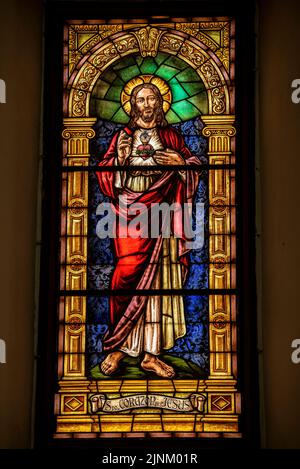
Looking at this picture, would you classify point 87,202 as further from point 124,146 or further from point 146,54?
point 146,54

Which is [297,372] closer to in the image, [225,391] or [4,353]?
[225,391]

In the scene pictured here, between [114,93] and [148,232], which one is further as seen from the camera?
[114,93]

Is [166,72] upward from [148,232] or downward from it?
upward

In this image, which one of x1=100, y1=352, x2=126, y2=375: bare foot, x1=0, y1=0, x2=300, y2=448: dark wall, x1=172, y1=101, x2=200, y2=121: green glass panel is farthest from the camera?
x1=172, y1=101, x2=200, y2=121: green glass panel

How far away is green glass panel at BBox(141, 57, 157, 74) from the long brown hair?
3.7 inches

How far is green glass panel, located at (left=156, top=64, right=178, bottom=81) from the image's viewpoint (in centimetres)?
1123

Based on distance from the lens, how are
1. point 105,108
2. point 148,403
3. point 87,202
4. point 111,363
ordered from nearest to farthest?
point 148,403 < point 111,363 < point 87,202 < point 105,108

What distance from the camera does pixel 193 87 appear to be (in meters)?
11.2

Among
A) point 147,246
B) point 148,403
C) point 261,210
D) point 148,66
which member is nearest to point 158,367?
point 148,403

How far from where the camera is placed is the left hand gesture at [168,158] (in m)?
11.0

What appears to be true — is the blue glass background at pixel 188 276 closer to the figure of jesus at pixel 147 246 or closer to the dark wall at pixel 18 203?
the figure of jesus at pixel 147 246

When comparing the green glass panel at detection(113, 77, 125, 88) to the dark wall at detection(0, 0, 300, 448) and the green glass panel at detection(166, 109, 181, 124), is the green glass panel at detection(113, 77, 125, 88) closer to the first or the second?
the green glass panel at detection(166, 109, 181, 124)

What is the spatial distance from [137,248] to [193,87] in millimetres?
1116

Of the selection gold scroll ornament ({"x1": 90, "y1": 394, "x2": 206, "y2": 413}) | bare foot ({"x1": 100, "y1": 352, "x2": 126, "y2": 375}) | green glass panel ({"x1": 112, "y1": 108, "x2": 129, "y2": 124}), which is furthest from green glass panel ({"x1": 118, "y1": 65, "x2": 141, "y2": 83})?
gold scroll ornament ({"x1": 90, "y1": 394, "x2": 206, "y2": 413})
